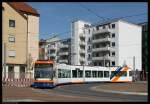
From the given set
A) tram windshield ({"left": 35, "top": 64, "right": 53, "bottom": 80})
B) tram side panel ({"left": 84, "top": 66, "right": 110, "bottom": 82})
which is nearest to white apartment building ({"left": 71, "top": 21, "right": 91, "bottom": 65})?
tram side panel ({"left": 84, "top": 66, "right": 110, "bottom": 82})

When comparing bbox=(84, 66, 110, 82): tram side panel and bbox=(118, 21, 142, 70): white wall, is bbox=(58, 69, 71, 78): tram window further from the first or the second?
bbox=(118, 21, 142, 70): white wall

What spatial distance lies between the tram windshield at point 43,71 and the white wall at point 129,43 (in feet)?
212

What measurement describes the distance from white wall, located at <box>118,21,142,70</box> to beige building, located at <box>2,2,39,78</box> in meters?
43.4

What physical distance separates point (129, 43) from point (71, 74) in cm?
5347

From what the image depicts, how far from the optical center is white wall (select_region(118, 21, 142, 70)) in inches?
4240

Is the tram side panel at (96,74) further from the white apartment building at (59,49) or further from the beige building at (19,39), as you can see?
the white apartment building at (59,49)

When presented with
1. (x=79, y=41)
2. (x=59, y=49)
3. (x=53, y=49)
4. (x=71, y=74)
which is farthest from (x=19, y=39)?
(x=53, y=49)

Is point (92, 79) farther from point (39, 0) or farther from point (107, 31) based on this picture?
point (39, 0)

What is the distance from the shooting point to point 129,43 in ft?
355

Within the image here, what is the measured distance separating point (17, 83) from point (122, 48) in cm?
6093

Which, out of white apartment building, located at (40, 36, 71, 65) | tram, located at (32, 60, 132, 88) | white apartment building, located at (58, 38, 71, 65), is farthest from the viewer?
white apartment building, located at (40, 36, 71, 65)

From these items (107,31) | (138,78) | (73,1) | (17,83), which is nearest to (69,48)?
(107,31)

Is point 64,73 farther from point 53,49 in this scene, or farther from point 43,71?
point 53,49

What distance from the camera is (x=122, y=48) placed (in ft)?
353
